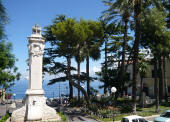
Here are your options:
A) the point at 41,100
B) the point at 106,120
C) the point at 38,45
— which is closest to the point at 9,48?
the point at 38,45

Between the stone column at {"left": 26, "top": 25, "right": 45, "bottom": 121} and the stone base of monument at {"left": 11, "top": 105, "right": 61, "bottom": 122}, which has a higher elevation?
the stone column at {"left": 26, "top": 25, "right": 45, "bottom": 121}

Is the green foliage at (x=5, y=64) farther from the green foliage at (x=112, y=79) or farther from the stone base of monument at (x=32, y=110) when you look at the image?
the green foliage at (x=112, y=79)

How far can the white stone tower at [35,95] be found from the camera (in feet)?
50.8

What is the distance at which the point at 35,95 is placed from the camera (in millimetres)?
15633

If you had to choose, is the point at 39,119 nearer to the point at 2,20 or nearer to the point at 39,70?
the point at 39,70

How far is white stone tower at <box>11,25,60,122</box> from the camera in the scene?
15469mm

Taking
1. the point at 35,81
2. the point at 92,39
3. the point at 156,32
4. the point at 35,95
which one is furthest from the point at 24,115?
the point at 156,32

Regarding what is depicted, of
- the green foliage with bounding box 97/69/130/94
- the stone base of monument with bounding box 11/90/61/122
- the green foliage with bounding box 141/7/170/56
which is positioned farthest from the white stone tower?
the green foliage with bounding box 141/7/170/56

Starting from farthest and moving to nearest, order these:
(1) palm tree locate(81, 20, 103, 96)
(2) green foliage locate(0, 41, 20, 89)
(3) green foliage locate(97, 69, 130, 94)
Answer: (3) green foliage locate(97, 69, 130, 94)
(1) palm tree locate(81, 20, 103, 96)
(2) green foliage locate(0, 41, 20, 89)

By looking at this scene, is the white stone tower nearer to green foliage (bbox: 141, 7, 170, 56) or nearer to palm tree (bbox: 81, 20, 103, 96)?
palm tree (bbox: 81, 20, 103, 96)

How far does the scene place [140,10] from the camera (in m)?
18.5

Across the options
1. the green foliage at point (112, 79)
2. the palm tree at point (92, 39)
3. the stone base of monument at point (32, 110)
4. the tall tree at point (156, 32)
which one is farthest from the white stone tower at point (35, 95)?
the tall tree at point (156, 32)

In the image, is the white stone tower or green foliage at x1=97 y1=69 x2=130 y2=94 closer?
the white stone tower

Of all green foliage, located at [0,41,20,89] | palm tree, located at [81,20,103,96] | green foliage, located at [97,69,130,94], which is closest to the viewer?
green foliage, located at [0,41,20,89]
